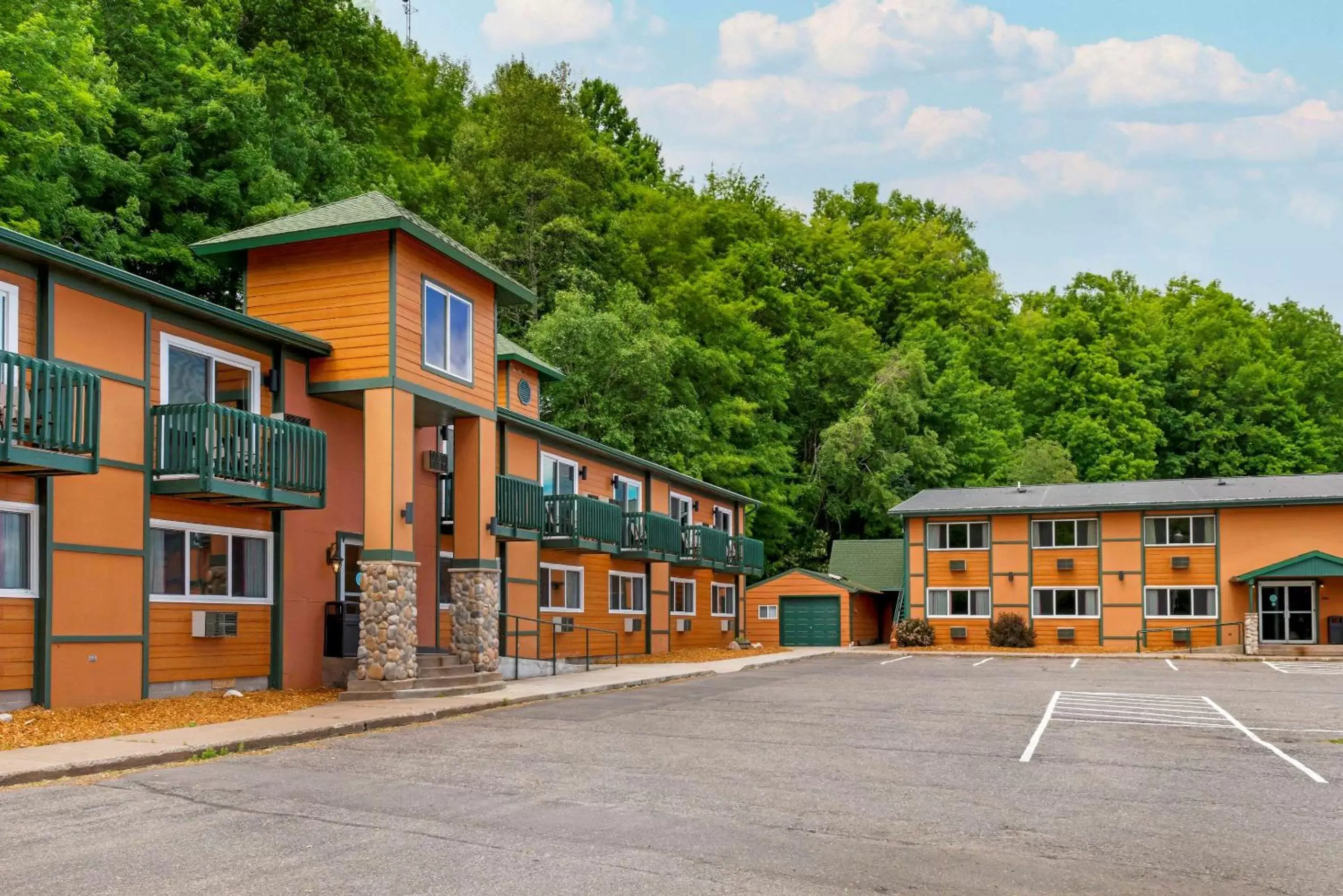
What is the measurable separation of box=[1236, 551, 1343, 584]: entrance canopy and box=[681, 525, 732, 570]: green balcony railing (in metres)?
17.8

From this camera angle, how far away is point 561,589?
28438 millimetres

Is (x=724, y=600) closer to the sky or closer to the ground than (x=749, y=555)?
closer to the ground

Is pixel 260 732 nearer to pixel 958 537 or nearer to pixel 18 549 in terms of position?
pixel 18 549

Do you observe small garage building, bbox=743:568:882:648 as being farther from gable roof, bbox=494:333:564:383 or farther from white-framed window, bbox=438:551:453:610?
white-framed window, bbox=438:551:453:610

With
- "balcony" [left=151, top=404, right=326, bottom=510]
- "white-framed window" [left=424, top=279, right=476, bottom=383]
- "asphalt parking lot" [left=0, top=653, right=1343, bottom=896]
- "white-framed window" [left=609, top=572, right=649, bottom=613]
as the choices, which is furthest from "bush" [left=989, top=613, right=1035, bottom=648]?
"balcony" [left=151, top=404, right=326, bottom=510]

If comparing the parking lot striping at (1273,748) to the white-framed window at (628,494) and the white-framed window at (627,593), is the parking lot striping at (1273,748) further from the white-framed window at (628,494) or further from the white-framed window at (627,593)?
the white-framed window at (628,494)

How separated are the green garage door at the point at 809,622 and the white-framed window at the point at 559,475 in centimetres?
2036

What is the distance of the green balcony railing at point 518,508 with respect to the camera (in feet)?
76.9

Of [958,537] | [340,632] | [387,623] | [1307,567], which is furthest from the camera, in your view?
[958,537]

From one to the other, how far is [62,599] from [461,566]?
7681 millimetres

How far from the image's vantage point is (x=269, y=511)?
59.5 ft

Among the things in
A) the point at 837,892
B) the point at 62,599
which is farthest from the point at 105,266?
the point at 837,892

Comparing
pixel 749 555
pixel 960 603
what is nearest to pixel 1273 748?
pixel 749 555

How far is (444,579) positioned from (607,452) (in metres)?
8.62
